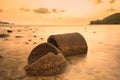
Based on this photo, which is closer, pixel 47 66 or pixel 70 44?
pixel 47 66

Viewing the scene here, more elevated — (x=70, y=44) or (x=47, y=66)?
(x=70, y=44)

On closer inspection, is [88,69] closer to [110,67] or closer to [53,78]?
[110,67]

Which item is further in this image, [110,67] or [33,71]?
[110,67]

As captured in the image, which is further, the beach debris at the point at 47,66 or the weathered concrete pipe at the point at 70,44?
the weathered concrete pipe at the point at 70,44

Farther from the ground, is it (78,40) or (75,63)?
(78,40)

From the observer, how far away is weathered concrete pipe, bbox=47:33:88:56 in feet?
29.6

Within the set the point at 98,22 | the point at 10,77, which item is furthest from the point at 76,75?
the point at 98,22

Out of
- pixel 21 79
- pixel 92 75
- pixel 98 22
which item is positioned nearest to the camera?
pixel 21 79

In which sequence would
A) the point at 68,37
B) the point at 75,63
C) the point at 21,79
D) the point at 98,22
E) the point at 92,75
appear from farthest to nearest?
the point at 98,22 → the point at 68,37 → the point at 75,63 → the point at 92,75 → the point at 21,79

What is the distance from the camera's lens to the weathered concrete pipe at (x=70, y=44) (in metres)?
9.01

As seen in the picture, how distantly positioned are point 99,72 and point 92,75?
45 cm

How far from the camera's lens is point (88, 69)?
22.1ft

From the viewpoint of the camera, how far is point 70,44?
923 cm

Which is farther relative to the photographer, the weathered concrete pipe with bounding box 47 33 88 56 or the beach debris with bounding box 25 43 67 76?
the weathered concrete pipe with bounding box 47 33 88 56
